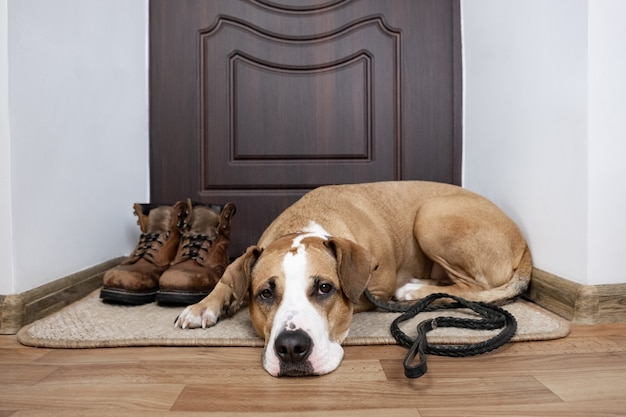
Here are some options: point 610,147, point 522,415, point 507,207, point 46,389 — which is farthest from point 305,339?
point 507,207

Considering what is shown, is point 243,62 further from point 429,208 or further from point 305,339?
point 305,339

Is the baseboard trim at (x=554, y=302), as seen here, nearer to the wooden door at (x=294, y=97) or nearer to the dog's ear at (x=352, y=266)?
the dog's ear at (x=352, y=266)

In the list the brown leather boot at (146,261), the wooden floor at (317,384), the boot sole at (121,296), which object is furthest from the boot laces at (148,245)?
the wooden floor at (317,384)

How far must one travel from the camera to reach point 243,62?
3.21m

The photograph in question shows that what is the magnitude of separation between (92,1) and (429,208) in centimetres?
212

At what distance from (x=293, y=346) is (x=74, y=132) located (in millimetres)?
1760

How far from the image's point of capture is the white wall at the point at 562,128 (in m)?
2.00

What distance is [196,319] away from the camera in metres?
1.96

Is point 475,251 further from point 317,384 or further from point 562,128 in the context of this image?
point 317,384

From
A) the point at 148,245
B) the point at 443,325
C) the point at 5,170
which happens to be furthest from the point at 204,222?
the point at 443,325

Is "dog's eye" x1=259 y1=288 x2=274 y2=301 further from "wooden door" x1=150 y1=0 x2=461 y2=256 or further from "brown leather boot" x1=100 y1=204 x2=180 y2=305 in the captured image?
"wooden door" x1=150 y1=0 x2=461 y2=256

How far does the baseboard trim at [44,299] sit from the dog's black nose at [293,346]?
1.21 metres

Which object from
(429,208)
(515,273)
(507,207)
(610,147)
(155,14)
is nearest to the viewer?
(610,147)

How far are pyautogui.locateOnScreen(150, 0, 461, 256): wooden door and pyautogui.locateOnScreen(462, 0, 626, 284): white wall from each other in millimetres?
485
